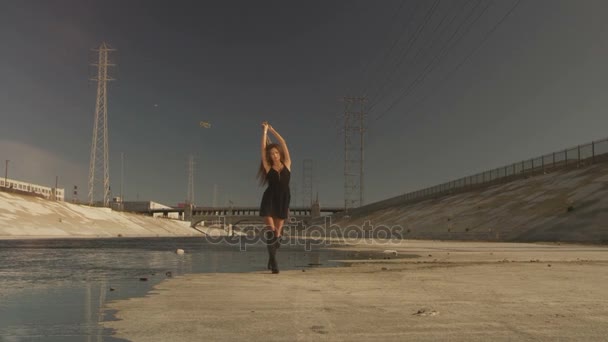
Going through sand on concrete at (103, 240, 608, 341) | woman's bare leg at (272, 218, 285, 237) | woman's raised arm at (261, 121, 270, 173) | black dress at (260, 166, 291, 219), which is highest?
woman's raised arm at (261, 121, 270, 173)

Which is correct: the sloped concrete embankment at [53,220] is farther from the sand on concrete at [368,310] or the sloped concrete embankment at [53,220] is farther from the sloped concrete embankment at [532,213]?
the sand on concrete at [368,310]

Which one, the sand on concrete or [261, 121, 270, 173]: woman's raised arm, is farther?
[261, 121, 270, 173]: woman's raised arm

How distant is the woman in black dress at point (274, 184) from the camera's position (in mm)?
9719

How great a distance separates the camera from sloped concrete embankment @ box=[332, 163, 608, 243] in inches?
1352

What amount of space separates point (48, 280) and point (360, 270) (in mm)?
6612

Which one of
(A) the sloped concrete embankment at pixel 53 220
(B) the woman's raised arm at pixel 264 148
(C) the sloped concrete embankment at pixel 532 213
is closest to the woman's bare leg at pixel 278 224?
(B) the woman's raised arm at pixel 264 148

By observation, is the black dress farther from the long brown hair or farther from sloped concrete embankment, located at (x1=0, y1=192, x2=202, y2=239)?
sloped concrete embankment, located at (x1=0, y1=192, x2=202, y2=239)

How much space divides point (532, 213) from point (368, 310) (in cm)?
4064

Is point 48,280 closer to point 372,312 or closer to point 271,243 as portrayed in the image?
point 271,243

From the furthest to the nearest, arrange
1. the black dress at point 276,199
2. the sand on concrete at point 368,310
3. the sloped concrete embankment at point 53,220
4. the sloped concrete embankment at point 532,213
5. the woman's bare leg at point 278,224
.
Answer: the sloped concrete embankment at point 53,220 < the sloped concrete embankment at point 532,213 < the woman's bare leg at point 278,224 < the black dress at point 276,199 < the sand on concrete at point 368,310

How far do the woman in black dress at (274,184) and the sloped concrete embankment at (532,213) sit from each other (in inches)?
1058

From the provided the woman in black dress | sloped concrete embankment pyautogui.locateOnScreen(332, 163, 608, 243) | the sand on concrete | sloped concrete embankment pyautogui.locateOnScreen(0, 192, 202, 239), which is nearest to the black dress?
the woman in black dress

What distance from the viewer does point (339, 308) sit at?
6.09 meters

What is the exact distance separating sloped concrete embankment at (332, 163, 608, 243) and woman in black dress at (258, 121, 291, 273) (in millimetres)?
26867
